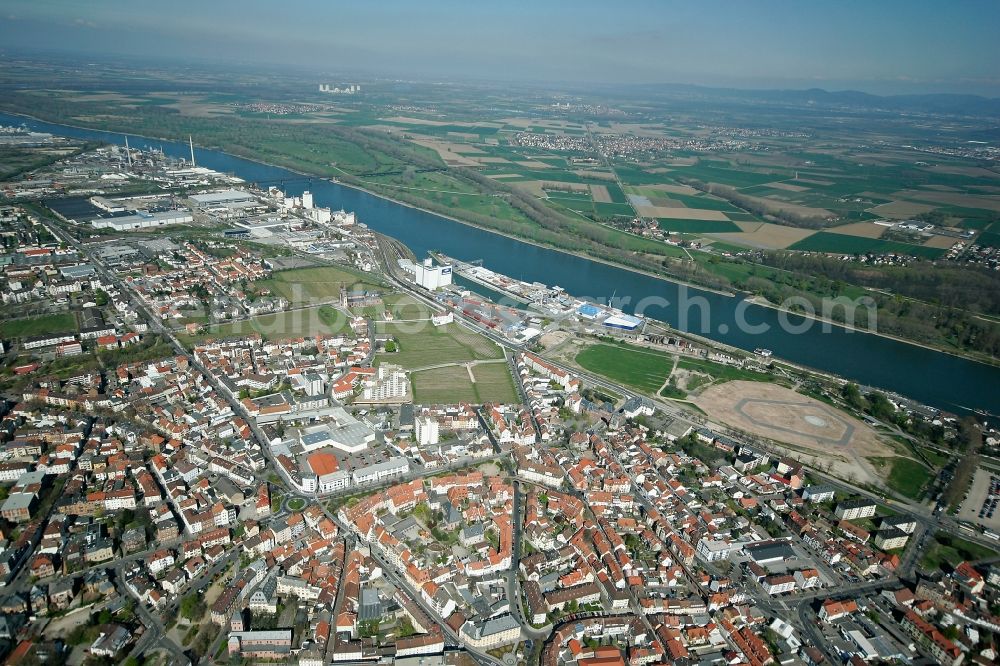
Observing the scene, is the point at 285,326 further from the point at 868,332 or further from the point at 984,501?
the point at 868,332

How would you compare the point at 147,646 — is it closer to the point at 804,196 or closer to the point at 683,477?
the point at 683,477

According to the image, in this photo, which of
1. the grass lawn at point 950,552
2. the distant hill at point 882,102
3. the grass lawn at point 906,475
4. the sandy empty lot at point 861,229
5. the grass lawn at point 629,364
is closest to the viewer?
the grass lawn at point 950,552

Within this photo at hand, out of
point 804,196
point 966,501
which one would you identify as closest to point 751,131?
point 804,196

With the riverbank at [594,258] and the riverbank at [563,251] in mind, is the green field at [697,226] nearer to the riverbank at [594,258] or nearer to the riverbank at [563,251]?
the riverbank at [563,251]

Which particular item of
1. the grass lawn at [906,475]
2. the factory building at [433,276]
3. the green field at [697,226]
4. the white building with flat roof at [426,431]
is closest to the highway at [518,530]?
the grass lawn at [906,475]

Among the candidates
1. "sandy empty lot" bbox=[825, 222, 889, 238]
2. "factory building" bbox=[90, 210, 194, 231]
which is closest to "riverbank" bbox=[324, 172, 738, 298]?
"factory building" bbox=[90, 210, 194, 231]

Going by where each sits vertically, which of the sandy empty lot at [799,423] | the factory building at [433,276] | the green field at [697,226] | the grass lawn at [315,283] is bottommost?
the sandy empty lot at [799,423]
